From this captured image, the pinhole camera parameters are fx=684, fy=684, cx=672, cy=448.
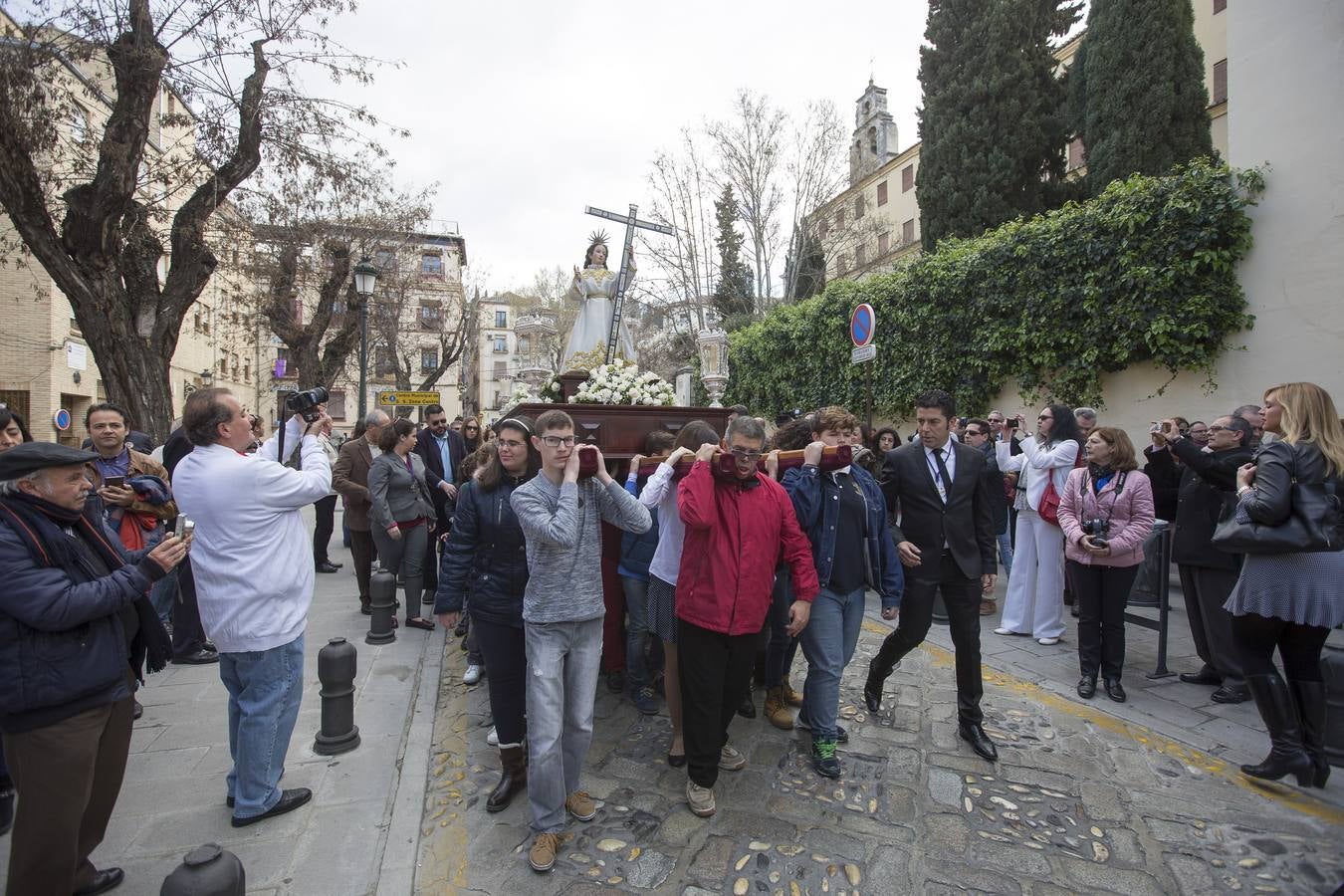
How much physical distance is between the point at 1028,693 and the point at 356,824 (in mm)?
4445

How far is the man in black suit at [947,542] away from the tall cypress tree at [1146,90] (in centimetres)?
1626

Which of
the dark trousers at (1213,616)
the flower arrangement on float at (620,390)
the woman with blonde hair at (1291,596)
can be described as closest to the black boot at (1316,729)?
the woman with blonde hair at (1291,596)

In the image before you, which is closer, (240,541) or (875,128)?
(240,541)

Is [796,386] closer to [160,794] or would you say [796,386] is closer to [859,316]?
[859,316]

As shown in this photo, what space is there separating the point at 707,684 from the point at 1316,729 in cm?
327

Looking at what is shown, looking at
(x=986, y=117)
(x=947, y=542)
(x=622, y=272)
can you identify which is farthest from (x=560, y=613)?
(x=986, y=117)

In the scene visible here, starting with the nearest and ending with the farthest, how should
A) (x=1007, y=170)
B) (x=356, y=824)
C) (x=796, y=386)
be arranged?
1. (x=356, y=824)
2. (x=796, y=386)
3. (x=1007, y=170)

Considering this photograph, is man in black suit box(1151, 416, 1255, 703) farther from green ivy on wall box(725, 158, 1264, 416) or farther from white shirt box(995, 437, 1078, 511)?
green ivy on wall box(725, 158, 1264, 416)

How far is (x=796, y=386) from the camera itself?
17125 millimetres

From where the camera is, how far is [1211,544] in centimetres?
441

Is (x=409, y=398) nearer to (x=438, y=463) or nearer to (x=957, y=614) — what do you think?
(x=438, y=463)

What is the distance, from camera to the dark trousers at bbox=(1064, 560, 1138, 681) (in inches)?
188

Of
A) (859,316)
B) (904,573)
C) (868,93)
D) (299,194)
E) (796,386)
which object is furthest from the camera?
(868,93)

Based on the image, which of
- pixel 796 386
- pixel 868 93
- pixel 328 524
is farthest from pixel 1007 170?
pixel 868 93
